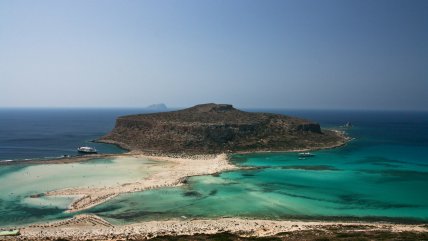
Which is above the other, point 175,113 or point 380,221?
point 175,113

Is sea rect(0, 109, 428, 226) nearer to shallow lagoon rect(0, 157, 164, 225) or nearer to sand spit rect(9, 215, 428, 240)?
shallow lagoon rect(0, 157, 164, 225)

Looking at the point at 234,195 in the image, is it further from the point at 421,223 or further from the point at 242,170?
the point at 421,223

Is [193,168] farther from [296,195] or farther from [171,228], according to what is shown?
[171,228]

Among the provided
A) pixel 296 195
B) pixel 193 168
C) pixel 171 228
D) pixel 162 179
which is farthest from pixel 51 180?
pixel 296 195

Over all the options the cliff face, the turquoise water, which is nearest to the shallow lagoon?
the turquoise water

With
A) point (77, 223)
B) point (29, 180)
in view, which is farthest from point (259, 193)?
point (29, 180)

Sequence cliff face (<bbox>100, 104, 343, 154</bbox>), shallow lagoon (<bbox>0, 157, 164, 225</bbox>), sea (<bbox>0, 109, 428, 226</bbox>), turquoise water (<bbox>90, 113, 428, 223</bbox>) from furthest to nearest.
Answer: cliff face (<bbox>100, 104, 343, 154</bbox>), turquoise water (<bbox>90, 113, 428, 223</bbox>), sea (<bbox>0, 109, 428, 226</bbox>), shallow lagoon (<bbox>0, 157, 164, 225</bbox>)
